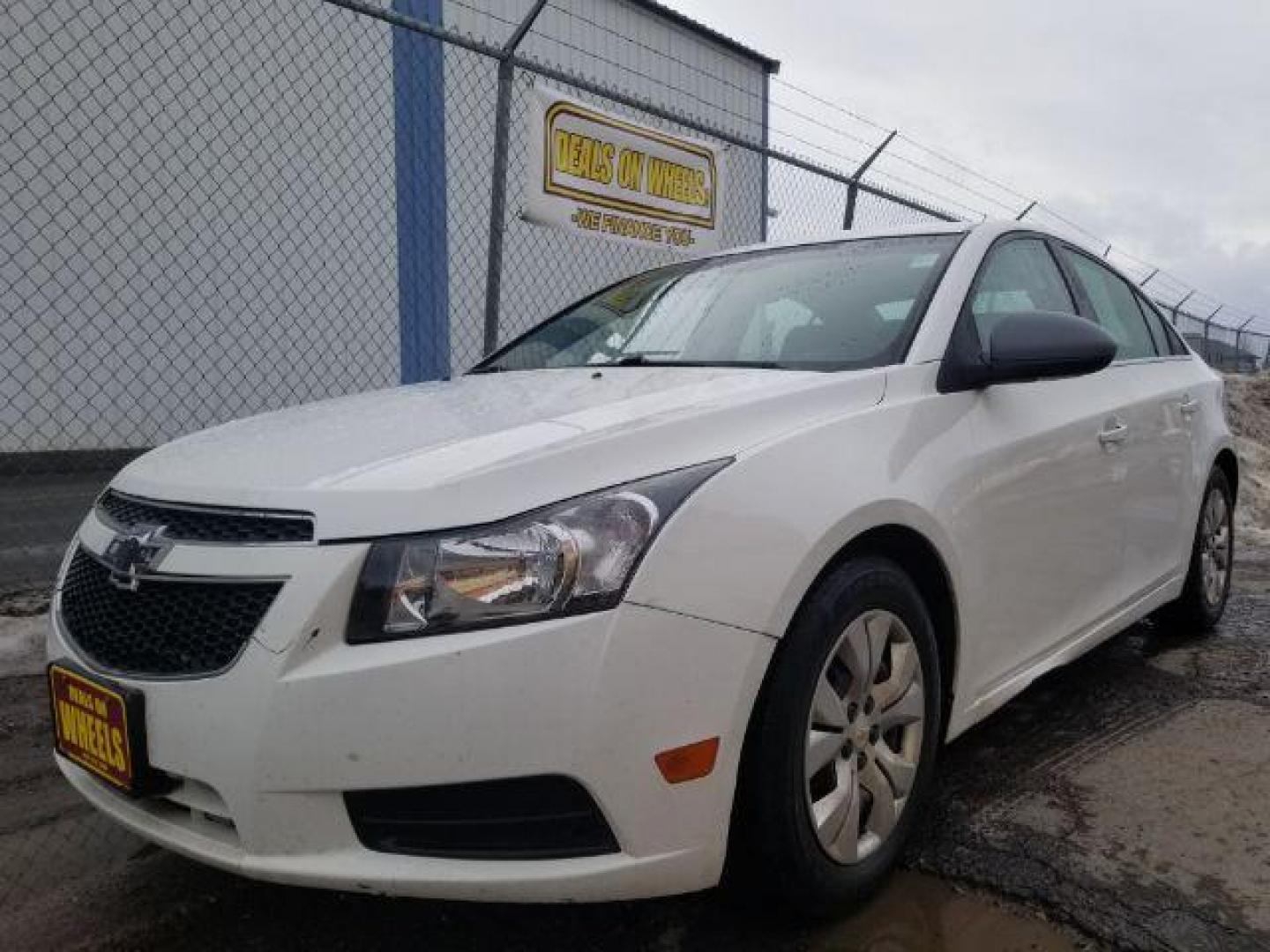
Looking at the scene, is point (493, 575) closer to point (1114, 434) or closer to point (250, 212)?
point (1114, 434)

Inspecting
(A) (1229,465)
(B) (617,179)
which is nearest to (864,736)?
(A) (1229,465)

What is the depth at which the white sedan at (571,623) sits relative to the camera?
5.01ft

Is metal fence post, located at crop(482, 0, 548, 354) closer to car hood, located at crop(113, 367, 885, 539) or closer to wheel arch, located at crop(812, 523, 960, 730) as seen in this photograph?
car hood, located at crop(113, 367, 885, 539)

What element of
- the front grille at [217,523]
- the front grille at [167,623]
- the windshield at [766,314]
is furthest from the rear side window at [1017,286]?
the front grille at [167,623]

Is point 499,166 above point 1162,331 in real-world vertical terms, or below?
above

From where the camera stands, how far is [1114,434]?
114 inches

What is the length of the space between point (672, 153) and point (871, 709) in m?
4.16

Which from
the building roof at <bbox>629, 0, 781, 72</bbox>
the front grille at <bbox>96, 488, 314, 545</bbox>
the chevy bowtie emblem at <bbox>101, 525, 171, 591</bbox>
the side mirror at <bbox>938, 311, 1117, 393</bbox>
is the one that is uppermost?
the building roof at <bbox>629, 0, 781, 72</bbox>

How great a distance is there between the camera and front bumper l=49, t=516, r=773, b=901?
1.51m

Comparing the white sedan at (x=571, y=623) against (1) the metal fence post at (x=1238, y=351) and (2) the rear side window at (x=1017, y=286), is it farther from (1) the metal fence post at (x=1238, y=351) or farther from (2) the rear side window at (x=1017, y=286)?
(1) the metal fence post at (x=1238, y=351)

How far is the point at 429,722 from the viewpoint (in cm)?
151

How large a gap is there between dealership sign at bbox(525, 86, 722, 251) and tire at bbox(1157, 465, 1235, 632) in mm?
3006

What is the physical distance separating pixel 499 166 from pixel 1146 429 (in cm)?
288

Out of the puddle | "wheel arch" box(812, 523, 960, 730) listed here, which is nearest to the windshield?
"wheel arch" box(812, 523, 960, 730)
